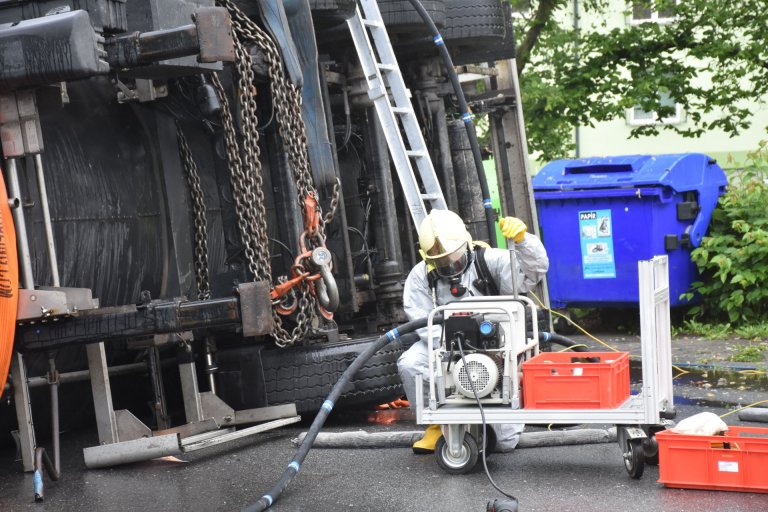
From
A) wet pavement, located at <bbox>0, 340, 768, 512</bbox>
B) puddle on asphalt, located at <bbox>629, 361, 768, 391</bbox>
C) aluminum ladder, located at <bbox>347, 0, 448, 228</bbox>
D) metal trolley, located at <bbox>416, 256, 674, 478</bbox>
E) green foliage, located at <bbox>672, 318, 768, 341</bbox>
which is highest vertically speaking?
aluminum ladder, located at <bbox>347, 0, 448, 228</bbox>

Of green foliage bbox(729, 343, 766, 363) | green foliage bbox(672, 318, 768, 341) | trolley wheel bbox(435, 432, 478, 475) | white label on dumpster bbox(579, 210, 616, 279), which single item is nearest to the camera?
trolley wheel bbox(435, 432, 478, 475)

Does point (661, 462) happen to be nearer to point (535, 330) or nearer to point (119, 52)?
point (535, 330)

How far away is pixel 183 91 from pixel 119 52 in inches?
60.8

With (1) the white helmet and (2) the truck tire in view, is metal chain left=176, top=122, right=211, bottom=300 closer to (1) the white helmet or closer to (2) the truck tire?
(1) the white helmet

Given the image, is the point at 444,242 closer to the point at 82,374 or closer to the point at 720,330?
the point at 82,374

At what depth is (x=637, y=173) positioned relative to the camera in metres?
11.7

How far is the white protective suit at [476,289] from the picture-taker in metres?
6.64

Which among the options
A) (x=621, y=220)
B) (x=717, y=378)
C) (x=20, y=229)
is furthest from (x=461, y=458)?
(x=621, y=220)

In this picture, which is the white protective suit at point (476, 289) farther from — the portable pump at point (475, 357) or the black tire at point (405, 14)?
the black tire at point (405, 14)

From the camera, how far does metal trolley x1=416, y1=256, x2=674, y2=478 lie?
5922 millimetres

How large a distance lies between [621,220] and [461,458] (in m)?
5.85

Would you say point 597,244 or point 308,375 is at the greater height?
point 597,244

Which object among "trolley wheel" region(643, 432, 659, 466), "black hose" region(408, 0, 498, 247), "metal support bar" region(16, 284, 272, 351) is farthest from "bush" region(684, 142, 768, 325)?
"metal support bar" region(16, 284, 272, 351)

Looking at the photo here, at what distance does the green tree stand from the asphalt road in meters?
8.88
